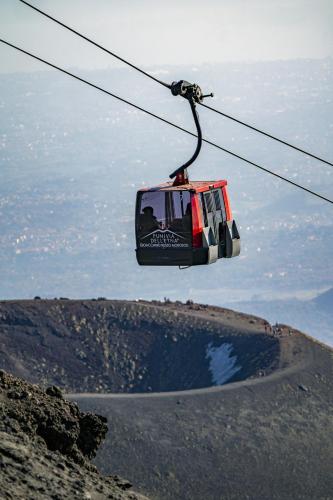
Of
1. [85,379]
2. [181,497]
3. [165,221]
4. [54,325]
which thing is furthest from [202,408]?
[165,221]

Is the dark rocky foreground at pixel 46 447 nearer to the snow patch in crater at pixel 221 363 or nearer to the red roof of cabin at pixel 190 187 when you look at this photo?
the red roof of cabin at pixel 190 187

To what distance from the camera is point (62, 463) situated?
2944 centimetres

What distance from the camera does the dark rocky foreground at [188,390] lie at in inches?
3720

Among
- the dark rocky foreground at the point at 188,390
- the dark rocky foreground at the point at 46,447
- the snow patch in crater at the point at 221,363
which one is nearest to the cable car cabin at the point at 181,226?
the dark rocky foreground at the point at 46,447

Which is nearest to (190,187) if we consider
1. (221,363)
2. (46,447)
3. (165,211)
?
(165,211)

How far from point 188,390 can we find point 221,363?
1181 cm

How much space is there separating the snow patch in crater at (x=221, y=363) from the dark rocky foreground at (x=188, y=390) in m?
0.74

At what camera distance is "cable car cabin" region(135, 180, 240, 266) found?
34344mm

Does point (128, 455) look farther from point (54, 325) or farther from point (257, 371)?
point (54, 325)

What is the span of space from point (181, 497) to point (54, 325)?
5291 cm

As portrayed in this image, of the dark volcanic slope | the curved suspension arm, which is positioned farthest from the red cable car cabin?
the dark volcanic slope

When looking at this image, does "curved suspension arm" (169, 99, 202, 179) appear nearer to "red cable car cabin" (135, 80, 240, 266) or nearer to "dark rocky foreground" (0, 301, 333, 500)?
"red cable car cabin" (135, 80, 240, 266)

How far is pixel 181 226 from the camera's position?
114ft

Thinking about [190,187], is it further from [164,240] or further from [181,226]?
[164,240]
